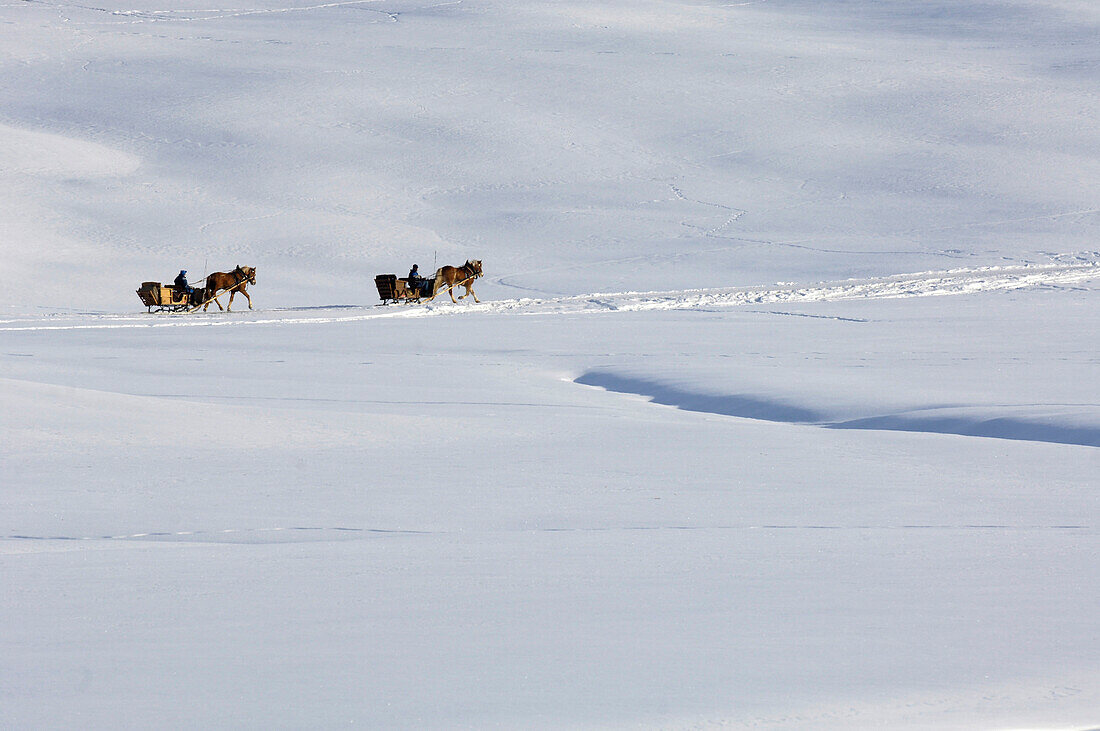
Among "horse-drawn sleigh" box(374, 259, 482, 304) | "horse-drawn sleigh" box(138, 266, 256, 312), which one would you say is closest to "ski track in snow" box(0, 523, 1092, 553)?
"horse-drawn sleigh" box(374, 259, 482, 304)

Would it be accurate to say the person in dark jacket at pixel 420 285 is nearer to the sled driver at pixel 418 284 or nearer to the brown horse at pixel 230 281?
the sled driver at pixel 418 284

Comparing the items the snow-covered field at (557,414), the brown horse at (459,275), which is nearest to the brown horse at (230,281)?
the snow-covered field at (557,414)

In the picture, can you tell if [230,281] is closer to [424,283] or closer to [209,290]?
[209,290]

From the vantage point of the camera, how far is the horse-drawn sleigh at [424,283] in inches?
745

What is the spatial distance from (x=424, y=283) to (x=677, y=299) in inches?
146

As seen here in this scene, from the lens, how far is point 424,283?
19078mm

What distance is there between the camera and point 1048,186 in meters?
27.0

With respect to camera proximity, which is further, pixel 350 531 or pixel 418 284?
pixel 418 284

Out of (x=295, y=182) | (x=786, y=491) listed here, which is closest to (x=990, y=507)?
(x=786, y=491)

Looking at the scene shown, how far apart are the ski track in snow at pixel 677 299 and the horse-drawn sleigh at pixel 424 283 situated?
25 centimetres

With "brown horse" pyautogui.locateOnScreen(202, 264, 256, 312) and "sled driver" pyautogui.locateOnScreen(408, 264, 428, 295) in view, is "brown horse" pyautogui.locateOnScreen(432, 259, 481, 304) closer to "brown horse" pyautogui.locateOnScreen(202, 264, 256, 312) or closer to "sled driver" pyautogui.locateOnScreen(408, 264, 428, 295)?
"sled driver" pyautogui.locateOnScreen(408, 264, 428, 295)

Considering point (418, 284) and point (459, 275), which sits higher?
point (459, 275)

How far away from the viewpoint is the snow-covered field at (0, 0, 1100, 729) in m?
3.00

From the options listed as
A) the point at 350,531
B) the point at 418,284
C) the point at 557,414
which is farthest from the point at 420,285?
the point at 350,531
